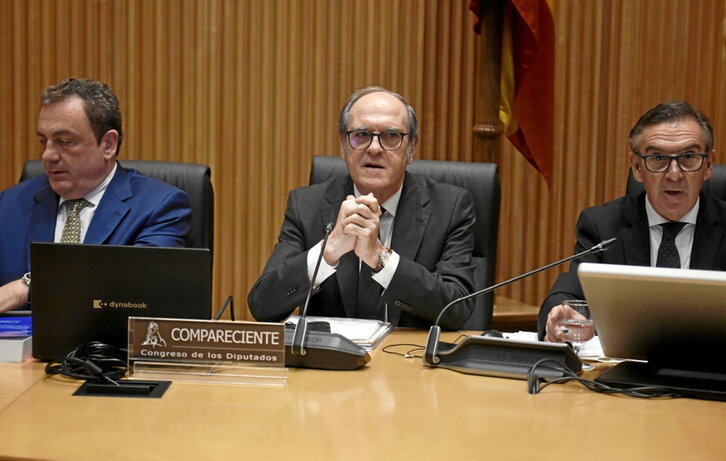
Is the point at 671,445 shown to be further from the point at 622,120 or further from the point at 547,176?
the point at 622,120

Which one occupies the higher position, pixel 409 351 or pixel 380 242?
pixel 380 242

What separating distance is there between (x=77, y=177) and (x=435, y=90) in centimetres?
184

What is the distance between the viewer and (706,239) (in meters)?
2.68

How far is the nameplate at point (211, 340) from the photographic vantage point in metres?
1.86

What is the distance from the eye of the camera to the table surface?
145 centimetres

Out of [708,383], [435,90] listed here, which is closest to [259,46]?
[435,90]

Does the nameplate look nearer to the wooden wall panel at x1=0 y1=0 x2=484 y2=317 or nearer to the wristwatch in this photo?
the wristwatch

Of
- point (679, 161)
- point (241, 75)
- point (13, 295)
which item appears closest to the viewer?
point (13, 295)

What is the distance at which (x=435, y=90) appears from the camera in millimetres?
4133

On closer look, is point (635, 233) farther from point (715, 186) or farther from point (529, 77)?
point (529, 77)

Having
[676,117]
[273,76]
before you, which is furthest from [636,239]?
[273,76]

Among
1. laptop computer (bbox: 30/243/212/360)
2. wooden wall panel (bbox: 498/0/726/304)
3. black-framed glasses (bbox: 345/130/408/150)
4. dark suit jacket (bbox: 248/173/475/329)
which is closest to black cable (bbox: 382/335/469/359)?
dark suit jacket (bbox: 248/173/475/329)

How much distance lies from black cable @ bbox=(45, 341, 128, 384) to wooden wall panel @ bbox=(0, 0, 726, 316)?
218 cm

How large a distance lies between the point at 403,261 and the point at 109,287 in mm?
851
